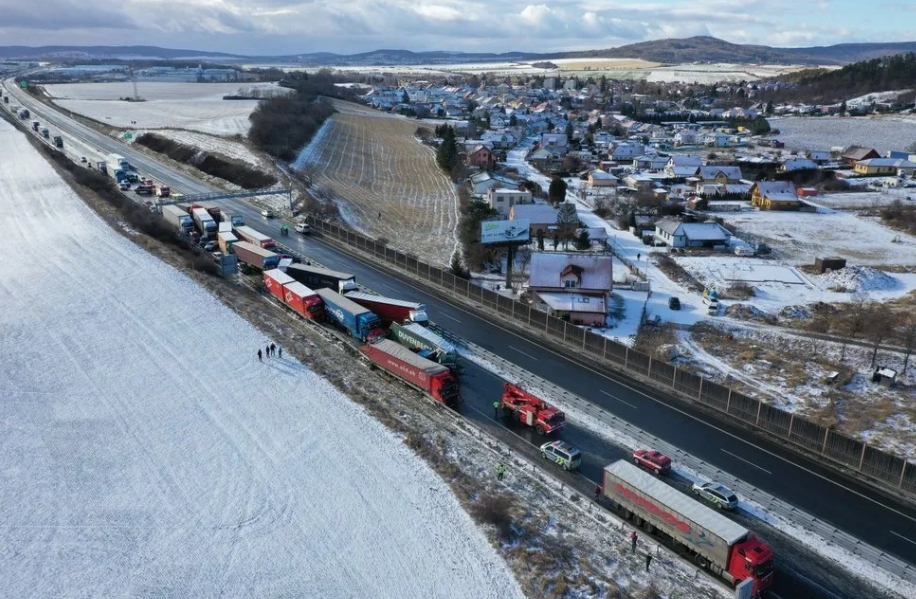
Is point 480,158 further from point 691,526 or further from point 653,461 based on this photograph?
point 691,526

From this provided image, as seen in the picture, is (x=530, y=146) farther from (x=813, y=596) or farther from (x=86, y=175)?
(x=813, y=596)

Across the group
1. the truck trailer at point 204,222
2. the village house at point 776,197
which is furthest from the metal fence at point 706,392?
the village house at point 776,197

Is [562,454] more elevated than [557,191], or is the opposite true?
[557,191]

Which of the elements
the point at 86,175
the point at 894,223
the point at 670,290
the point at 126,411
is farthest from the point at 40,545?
the point at 894,223

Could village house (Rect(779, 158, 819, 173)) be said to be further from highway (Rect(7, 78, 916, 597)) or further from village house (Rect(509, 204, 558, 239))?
highway (Rect(7, 78, 916, 597))

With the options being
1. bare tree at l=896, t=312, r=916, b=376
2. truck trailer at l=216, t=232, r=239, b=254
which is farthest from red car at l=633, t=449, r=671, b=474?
truck trailer at l=216, t=232, r=239, b=254

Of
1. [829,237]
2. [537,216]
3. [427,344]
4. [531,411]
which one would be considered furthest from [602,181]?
[531,411]

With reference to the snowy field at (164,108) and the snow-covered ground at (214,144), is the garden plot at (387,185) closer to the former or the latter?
the snow-covered ground at (214,144)
